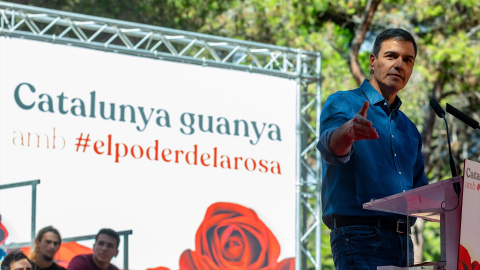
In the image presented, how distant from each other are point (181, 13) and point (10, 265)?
7960 mm

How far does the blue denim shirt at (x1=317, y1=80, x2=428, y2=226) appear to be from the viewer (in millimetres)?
2500

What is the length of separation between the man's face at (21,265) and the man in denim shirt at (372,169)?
4.41 meters

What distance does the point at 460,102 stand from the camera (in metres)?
14.9

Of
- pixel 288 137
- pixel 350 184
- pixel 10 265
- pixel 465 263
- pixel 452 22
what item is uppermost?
pixel 452 22

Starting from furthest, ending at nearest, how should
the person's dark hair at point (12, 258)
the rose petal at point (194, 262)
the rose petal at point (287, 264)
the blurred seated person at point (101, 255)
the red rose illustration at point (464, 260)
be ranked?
the rose petal at point (287, 264) < the rose petal at point (194, 262) < the blurred seated person at point (101, 255) < the person's dark hair at point (12, 258) < the red rose illustration at point (464, 260)

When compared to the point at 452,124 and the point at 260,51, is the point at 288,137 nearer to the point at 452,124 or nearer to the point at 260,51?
the point at 260,51

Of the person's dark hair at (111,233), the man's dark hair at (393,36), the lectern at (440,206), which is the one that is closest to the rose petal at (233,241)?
the person's dark hair at (111,233)

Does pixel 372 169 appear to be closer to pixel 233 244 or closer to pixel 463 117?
pixel 463 117

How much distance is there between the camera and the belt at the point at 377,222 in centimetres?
248

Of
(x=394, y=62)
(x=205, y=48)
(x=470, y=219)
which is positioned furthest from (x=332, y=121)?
(x=205, y=48)

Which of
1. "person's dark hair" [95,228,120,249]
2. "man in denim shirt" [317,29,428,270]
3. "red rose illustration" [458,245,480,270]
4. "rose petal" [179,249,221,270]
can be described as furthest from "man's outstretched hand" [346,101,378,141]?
"rose petal" [179,249,221,270]

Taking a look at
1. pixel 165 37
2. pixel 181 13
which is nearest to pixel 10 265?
pixel 165 37

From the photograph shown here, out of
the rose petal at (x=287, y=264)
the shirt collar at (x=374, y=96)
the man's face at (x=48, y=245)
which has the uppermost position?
the shirt collar at (x=374, y=96)

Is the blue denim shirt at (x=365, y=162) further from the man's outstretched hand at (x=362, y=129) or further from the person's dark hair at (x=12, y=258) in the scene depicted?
the person's dark hair at (x=12, y=258)
